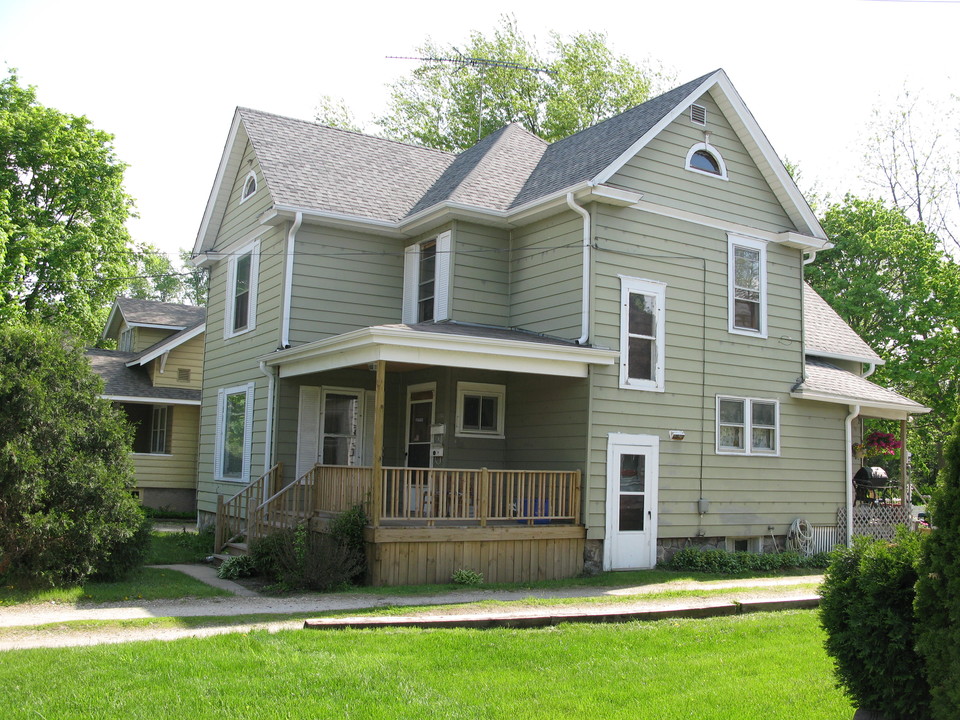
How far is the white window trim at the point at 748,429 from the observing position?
15.6 metres

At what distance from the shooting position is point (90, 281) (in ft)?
90.7

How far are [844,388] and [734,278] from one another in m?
3.56

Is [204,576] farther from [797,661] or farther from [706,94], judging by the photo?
[706,94]

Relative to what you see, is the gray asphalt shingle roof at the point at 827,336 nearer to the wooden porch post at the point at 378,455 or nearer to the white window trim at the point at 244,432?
the wooden porch post at the point at 378,455

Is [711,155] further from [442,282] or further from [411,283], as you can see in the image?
[411,283]

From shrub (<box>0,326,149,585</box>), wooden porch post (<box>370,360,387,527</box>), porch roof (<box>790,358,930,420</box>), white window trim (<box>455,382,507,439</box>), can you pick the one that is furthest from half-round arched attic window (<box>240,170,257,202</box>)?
porch roof (<box>790,358,930,420</box>)

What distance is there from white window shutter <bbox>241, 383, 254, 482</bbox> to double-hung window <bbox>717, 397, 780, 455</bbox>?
8.51 m

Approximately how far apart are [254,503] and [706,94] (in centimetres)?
1060

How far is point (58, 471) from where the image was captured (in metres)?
11.5

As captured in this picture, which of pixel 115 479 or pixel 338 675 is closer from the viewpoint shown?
pixel 338 675

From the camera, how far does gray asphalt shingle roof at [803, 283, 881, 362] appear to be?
19672 mm

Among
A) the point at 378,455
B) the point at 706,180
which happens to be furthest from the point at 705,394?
the point at 378,455

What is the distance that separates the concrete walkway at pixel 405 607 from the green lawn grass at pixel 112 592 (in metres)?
0.26

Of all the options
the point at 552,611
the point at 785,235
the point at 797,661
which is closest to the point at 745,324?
the point at 785,235
